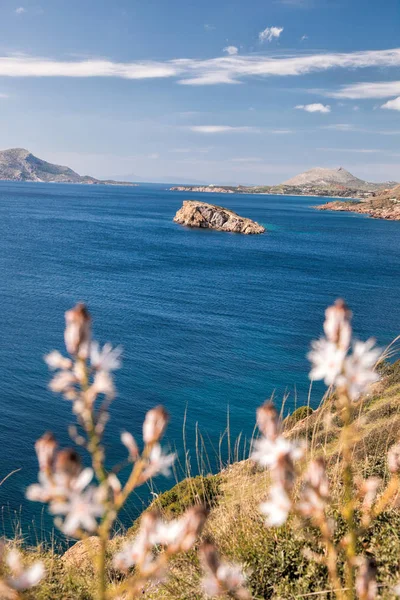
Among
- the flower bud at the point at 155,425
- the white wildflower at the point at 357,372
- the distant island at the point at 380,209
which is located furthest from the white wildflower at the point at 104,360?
the distant island at the point at 380,209

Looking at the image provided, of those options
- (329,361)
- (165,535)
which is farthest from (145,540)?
(329,361)

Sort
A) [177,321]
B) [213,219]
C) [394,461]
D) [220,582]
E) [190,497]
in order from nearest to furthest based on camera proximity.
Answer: [220,582]
[394,461]
[190,497]
[177,321]
[213,219]

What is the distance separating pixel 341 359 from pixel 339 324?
0.36 feet

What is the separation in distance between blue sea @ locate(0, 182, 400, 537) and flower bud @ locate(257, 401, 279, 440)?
4.14 m

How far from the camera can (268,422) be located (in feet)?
5.44

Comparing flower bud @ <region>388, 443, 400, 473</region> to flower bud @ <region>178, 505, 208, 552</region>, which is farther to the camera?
flower bud @ <region>388, 443, 400, 473</region>

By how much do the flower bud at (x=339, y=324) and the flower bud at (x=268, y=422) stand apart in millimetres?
303

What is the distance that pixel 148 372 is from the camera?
32500 mm

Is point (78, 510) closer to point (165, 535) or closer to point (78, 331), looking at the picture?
point (165, 535)

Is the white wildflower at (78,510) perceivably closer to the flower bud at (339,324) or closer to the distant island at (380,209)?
the flower bud at (339,324)

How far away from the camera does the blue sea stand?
1032 inches

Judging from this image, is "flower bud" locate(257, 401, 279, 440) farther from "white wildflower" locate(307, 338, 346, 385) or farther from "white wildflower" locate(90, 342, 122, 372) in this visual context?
"white wildflower" locate(90, 342, 122, 372)

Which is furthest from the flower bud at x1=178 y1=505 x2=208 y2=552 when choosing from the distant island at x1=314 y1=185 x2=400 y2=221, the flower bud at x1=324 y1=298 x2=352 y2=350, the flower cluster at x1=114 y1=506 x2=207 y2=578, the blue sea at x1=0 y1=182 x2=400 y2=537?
the distant island at x1=314 y1=185 x2=400 y2=221

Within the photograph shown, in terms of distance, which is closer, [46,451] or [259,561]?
[46,451]
